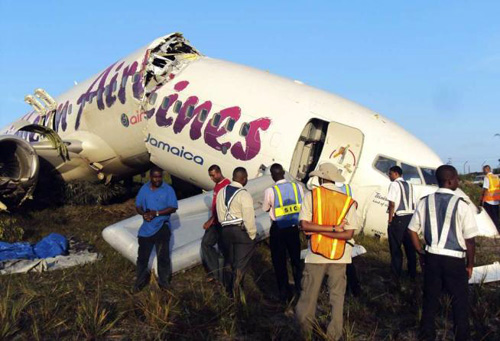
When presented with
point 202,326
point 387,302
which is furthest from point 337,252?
point 387,302

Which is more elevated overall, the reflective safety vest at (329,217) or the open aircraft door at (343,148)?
the open aircraft door at (343,148)

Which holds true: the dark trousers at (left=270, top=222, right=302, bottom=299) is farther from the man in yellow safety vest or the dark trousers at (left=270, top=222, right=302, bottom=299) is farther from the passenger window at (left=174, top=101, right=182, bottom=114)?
the passenger window at (left=174, top=101, right=182, bottom=114)

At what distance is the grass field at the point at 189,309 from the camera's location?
4.98 metres

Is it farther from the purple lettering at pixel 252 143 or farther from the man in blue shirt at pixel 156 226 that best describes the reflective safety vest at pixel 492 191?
the man in blue shirt at pixel 156 226

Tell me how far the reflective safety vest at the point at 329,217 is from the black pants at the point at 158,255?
254 centimetres

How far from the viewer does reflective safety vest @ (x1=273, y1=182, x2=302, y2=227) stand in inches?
243

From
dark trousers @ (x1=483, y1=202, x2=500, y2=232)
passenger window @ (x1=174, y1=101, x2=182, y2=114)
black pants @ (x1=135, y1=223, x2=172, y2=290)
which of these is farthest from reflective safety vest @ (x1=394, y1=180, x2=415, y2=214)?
dark trousers @ (x1=483, y1=202, x2=500, y2=232)

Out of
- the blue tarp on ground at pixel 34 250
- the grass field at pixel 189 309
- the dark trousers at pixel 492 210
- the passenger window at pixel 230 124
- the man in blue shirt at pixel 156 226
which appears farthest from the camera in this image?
the dark trousers at pixel 492 210

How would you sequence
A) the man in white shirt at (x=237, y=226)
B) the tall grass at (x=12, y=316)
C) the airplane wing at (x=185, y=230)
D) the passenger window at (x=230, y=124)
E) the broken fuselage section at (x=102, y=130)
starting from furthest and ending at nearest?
the broken fuselage section at (x=102, y=130), the passenger window at (x=230, y=124), the airplane wing at (x=185, y=230), the man in white shirt at (x=237, y=226), the tall grass at (x=12, y=316)

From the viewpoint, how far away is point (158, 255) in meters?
6.34

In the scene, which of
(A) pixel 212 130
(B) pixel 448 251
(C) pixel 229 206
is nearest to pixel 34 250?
(A) pixel 212 130

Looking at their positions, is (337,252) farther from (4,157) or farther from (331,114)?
(4,157)

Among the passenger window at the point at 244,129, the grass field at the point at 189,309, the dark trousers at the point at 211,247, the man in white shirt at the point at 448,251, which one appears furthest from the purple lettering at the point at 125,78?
the man in white shirt at the point at 448,251

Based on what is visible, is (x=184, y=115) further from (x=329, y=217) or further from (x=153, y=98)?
(x=329, y=217)
